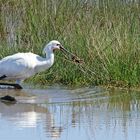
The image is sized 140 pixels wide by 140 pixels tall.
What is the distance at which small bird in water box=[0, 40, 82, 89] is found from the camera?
472 inches

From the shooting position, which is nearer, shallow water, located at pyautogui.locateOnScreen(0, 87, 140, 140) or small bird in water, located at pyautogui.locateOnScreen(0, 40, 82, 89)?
shallow water, located at pyautogui.locateOnScreen(0, 87, 140, 140)

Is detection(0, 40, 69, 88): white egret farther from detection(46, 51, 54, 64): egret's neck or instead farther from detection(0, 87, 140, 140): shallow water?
detection(0, 87, 140, 140): shallow water

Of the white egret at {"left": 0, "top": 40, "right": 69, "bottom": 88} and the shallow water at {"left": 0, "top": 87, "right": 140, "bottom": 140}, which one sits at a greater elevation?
the white egret at {"left": 0, "top": 40, "right": 69, "bottom": 88}

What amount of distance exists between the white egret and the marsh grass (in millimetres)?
439

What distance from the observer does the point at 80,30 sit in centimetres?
1284

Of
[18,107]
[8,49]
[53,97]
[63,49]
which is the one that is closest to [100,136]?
[18,107]

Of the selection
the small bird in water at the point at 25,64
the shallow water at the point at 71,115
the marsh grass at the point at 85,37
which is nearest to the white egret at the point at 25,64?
the small bird in water at the point at 25,64

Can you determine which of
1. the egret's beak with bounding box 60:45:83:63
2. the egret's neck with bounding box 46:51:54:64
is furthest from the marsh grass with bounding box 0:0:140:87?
the egret's neck with bounding box 46:51:54:64

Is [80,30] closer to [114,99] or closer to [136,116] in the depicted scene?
[114,99]

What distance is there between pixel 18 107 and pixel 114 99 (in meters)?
1.52

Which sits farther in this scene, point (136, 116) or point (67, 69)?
point (67, 69)

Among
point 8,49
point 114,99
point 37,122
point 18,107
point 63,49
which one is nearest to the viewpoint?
point 37,122

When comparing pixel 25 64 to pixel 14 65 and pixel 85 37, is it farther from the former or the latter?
pixel 85 37

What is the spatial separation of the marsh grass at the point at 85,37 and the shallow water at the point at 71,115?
0.42 meters
